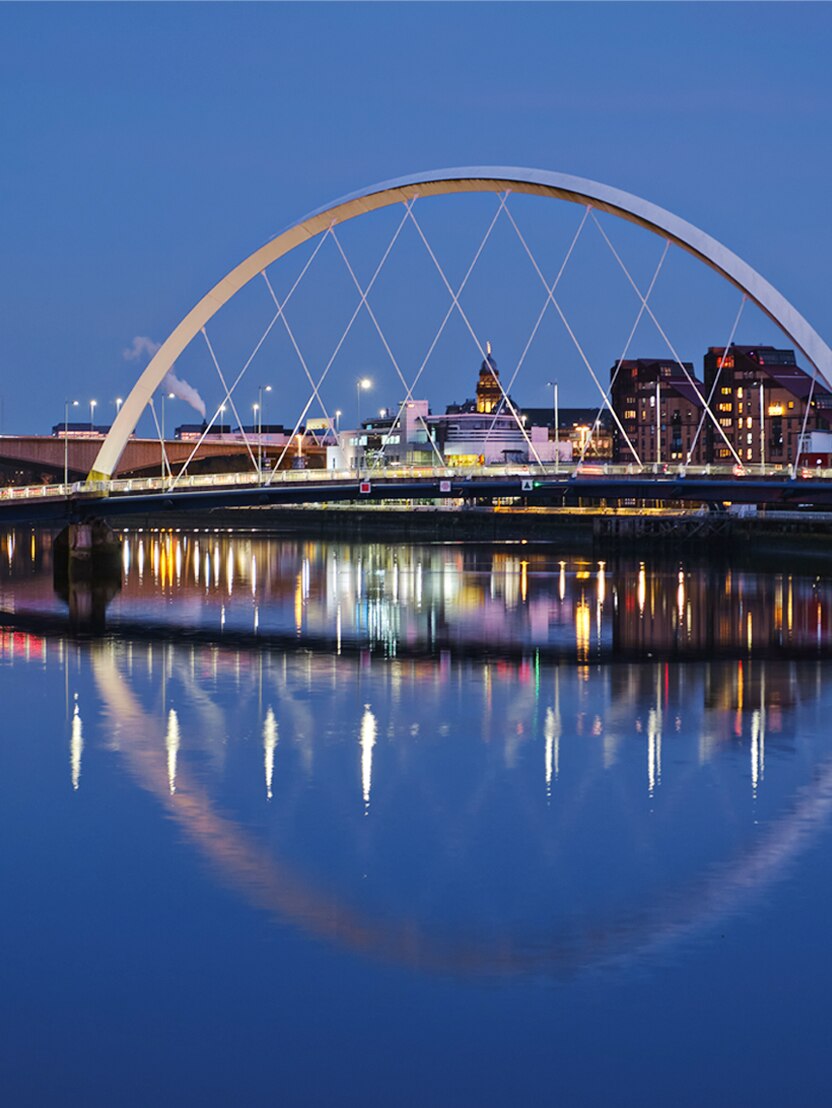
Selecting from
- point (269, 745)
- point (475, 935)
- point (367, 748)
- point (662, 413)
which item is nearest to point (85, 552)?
point (269, 745)

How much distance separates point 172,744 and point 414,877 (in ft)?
31.5

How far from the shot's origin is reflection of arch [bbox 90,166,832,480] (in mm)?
56312

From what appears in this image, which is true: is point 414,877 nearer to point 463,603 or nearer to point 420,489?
point 463,603

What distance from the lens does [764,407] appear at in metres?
165

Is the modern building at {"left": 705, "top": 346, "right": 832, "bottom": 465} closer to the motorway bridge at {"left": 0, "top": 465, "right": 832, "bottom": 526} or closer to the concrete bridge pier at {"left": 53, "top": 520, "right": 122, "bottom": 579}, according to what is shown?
the concrete bridge pier at {"left": 53, "top": 520, "right": 122, "bottom": 579}

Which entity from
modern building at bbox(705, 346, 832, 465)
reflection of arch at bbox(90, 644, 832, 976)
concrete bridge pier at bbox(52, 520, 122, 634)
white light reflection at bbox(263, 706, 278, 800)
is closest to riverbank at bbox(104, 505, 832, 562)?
modern building at bbox(705, 346, 832, 465)

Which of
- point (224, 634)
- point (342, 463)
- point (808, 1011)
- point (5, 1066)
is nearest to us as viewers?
point (5, 1066)

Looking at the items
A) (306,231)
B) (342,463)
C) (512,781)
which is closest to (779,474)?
(306,231)

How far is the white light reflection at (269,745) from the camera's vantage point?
2349cm

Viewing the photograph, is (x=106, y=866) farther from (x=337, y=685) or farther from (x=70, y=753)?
(x=337, y=685)

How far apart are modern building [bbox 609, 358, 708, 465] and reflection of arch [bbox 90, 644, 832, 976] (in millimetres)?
154133

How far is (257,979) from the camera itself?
1414 cm

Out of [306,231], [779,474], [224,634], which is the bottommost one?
[224,634]

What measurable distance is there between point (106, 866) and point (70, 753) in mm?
7808
